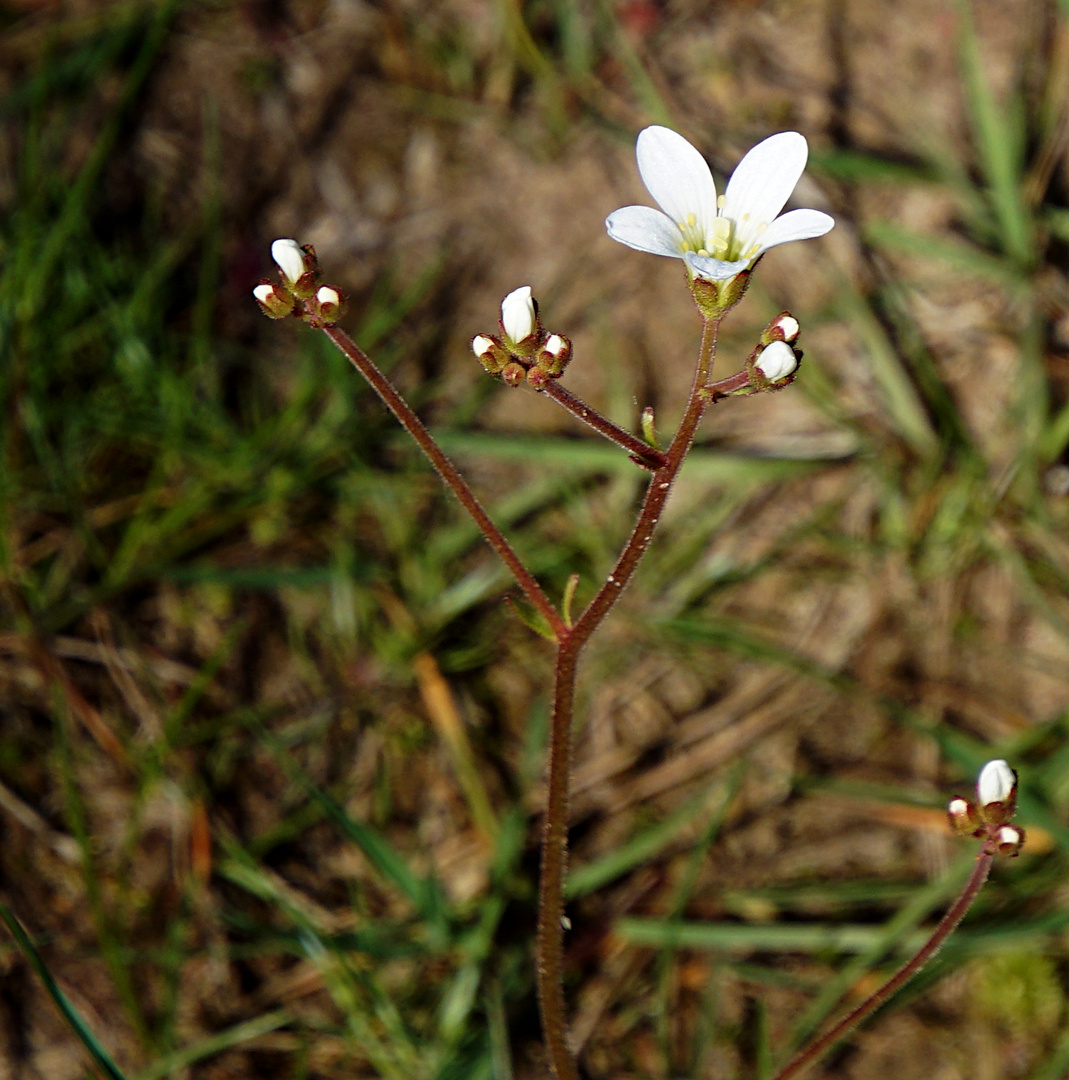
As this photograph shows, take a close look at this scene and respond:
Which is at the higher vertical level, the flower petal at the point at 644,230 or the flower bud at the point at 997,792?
the flower petal at the point at 644,230

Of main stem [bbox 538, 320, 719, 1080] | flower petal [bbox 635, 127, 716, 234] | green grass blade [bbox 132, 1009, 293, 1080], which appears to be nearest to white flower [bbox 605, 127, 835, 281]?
flower petal [bbox 635, 127, 716, 234]

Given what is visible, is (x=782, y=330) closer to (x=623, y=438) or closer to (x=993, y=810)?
(x=623, y=438)

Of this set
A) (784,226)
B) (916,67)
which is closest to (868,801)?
(784,226)

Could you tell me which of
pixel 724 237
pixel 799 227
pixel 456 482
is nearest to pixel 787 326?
pixel 799 227

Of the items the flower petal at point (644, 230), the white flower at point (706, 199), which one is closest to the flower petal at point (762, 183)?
the white flower at point (706, 199)

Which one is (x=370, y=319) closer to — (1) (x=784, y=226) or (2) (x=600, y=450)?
(2) (x=600, y=450)

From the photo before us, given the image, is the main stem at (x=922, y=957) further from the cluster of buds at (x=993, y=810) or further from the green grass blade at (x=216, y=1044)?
the green grass blade at (x=216, y=1044)
